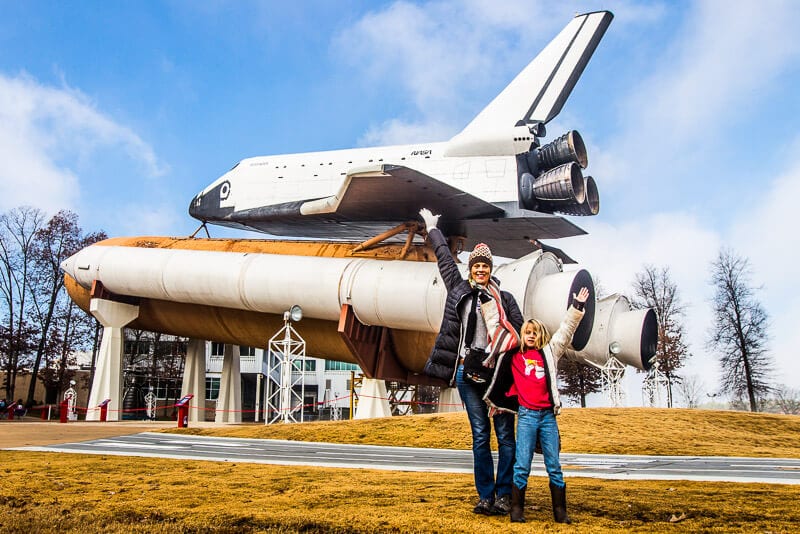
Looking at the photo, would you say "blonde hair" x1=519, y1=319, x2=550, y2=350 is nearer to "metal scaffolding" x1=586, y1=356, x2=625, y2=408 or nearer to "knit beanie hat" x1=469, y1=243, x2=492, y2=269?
"knit beanie hat" x1=469, y1=243, x2=492, y2=269

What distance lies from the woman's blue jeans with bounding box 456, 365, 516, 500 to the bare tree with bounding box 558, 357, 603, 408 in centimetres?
2938

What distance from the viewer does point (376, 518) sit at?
3.56m

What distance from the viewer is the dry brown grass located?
3.43 metres

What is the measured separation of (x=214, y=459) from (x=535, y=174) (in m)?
11.6

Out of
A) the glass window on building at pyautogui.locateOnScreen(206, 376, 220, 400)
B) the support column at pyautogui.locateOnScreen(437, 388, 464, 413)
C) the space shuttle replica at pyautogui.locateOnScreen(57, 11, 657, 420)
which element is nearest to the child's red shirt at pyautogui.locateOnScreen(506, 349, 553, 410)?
the space shuttle replica at pyautogui.locateOnScreen(57, 11, 657, 420)

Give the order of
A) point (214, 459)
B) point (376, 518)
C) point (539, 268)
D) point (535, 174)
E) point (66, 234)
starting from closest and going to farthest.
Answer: point (376, 518), point (214, 459), point (539, 268), point (535, 174), point (66, 234)

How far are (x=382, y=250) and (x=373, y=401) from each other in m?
3.68

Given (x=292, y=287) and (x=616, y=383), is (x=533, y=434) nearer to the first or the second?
(x=292, y=287)

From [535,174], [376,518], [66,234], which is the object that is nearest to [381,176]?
[535,174]

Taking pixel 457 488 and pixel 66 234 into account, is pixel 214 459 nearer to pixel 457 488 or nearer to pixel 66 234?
pixel 457 488

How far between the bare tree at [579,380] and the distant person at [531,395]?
2947 centimetres

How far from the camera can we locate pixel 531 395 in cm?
393

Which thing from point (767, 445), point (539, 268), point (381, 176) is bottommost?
point (767, 445)

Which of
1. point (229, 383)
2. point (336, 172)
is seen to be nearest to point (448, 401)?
point (336, 172)
